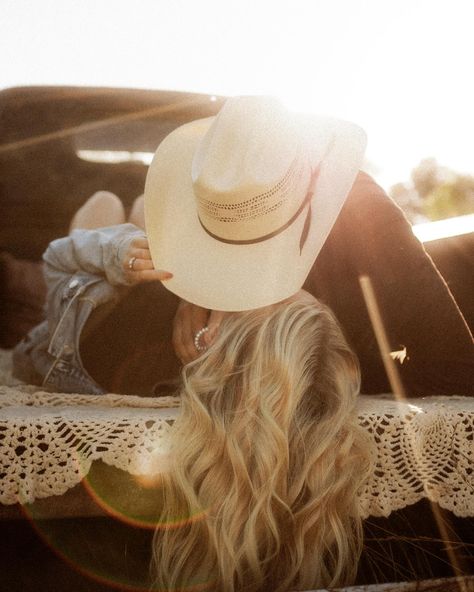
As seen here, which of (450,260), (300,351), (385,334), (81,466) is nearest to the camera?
(81,466)

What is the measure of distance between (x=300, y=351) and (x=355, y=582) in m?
0.49

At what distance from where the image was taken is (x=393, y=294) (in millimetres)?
1557

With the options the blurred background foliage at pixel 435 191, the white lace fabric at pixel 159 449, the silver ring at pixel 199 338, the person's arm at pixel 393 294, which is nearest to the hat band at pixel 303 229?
the person's arm at pixel 393 294

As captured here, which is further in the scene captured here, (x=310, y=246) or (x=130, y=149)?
(x=130, y=149)

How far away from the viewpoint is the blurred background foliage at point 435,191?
25328 millimetres

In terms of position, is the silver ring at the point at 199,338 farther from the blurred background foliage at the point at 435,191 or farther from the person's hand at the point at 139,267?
the blurred background foliage at the point at 435,191

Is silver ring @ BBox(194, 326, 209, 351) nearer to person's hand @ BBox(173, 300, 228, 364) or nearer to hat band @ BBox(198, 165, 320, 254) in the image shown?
person's hand @ BBox(173, 300, 228, 364)

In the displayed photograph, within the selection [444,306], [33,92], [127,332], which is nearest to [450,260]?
[444,306]

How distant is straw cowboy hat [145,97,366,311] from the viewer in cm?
146

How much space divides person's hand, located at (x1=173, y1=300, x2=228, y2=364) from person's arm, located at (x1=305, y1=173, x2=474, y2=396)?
289 mm

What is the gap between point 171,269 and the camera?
1.63m

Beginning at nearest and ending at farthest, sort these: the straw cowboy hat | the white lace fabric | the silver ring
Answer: the white lace fabric, the straw cowboy hat, the silver ring

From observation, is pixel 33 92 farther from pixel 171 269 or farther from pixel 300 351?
pixel 300 351

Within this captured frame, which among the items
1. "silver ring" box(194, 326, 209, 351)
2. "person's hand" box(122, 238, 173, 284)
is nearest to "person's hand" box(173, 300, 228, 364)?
"silver ring" box(194, 326, 209, 351)
